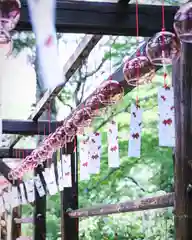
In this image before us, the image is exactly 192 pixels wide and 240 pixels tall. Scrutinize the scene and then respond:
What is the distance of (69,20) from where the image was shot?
2711 millimetres

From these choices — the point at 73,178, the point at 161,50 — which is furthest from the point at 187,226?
the point at 73,178

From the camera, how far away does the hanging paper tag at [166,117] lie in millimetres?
2449

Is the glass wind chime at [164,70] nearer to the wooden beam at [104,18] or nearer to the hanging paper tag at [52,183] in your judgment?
the wooden beam at [104,18]

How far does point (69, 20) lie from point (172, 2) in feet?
2.09

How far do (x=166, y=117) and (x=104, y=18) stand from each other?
66 cm

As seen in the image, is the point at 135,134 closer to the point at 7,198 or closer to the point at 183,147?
the point at 183,147

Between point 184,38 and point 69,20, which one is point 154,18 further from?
→ point 184,38

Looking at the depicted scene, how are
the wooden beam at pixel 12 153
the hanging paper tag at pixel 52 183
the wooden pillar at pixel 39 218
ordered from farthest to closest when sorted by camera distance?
1. the wooden beam at pixel 12 153
2. the wooden pillar at pixel 39 218
3. the hanging paper tag at pixel 52 183

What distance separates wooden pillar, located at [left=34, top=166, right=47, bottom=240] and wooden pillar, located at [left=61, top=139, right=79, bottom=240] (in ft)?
4.93

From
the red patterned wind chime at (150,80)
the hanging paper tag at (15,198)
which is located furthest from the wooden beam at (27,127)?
the red patterned wind chime at (150,80)

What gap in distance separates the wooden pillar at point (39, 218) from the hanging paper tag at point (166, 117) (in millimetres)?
4611

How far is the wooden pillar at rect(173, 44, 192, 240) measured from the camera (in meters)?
2.47

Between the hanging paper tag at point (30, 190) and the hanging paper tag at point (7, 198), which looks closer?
the hanging paper tag at point (30, 190)

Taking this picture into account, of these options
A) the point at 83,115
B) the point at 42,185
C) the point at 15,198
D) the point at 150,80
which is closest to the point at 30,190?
the point at 42,185
